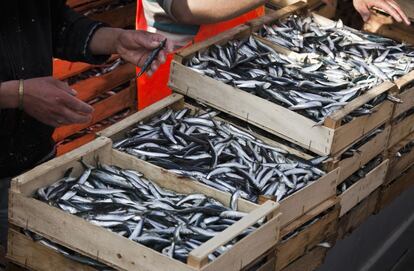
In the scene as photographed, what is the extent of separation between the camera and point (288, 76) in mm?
5266

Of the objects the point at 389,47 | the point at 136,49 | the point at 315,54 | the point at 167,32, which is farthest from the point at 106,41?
the point at 389,47

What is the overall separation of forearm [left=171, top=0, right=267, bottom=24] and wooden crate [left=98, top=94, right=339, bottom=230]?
0.62m

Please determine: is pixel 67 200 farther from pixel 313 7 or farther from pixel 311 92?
pixel 313 7

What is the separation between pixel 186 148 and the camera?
453 centimetres

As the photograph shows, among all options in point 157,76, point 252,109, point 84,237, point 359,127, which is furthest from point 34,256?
point 157,76

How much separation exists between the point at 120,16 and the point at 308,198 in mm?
2912

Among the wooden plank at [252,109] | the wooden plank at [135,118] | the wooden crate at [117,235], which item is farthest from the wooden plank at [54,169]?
the wooden plank at [252,109]

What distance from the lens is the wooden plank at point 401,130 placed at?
5418 millimetres

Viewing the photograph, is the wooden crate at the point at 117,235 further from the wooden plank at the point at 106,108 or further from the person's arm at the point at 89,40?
the wooden plank at the point at 106,108

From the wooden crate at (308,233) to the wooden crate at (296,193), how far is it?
→ 0.10 feet

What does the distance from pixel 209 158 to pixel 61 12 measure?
1149mm

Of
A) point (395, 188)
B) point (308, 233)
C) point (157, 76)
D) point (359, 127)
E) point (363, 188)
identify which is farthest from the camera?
point (157, 76)

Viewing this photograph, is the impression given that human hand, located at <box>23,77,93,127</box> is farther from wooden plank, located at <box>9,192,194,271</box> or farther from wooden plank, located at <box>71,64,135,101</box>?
wooden plank, located at <box>71,64,135,101</box>

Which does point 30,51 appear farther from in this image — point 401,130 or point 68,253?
point 401,130
